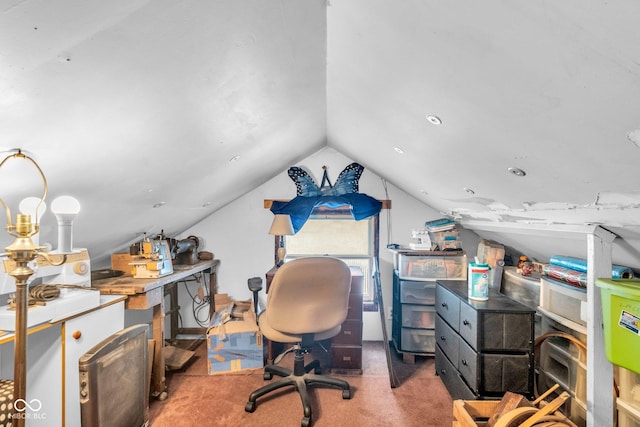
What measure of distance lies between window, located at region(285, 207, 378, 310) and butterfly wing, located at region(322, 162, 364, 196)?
216 mm

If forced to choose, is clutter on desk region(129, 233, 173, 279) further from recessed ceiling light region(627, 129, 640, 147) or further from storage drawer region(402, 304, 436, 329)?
recessed ceiling light region(627, 129, 640, 147)

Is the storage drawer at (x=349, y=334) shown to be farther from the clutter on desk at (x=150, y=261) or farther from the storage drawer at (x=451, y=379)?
the clutter on desk at (x=150, y=261)

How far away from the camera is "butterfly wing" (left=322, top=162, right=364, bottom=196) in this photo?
11.6 feet

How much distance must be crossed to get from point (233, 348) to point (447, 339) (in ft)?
5.73

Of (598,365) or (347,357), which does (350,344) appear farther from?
(598,365)

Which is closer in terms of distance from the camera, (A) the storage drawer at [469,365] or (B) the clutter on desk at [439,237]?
(A) the storage drawer at [469,365]

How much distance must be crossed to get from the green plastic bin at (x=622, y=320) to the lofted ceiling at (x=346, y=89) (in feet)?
0.86

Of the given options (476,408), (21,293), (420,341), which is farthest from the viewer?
(420,341)

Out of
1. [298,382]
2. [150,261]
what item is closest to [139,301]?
[150,261]

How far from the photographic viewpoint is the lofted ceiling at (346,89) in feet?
2.49

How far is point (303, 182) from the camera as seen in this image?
3.55 meters

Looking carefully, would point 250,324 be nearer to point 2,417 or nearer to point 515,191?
point 2,417

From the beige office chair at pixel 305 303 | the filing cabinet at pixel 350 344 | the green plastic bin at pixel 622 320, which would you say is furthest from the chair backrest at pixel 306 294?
the green plastic bin at pixel 622 320

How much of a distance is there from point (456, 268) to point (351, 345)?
1200 millimetres
